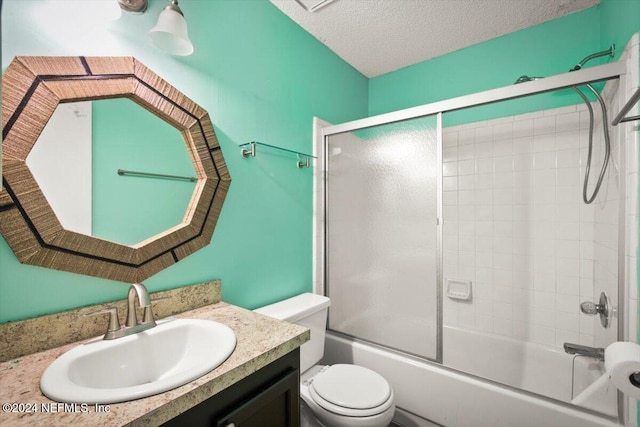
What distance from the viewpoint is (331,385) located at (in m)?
1.45

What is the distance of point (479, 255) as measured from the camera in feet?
7.06

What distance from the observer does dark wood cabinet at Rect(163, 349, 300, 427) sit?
2.50ft

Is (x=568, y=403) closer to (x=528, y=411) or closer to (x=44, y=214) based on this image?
(x=528, y=411)

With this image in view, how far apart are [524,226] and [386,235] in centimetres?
99

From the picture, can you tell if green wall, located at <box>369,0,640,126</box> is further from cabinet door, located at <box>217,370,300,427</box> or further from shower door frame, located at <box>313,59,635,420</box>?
cabinet door, located at <box>217,370,300,427</box>

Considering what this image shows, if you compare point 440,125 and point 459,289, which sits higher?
point 440,125

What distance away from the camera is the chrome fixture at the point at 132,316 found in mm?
972

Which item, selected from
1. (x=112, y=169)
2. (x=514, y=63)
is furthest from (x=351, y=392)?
(x=514, y=63)

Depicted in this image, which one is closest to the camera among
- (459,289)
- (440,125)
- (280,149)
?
(440,125)

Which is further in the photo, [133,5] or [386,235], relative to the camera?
[386,235]

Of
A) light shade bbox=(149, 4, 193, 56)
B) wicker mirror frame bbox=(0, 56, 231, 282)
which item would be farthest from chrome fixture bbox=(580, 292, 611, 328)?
light shade bbox=(149, 4, 193, 56)

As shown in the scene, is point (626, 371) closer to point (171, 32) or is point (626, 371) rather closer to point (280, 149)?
point (280, 149)

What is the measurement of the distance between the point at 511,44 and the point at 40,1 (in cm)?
248

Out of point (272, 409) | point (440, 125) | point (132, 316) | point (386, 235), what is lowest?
point (272, 409)
